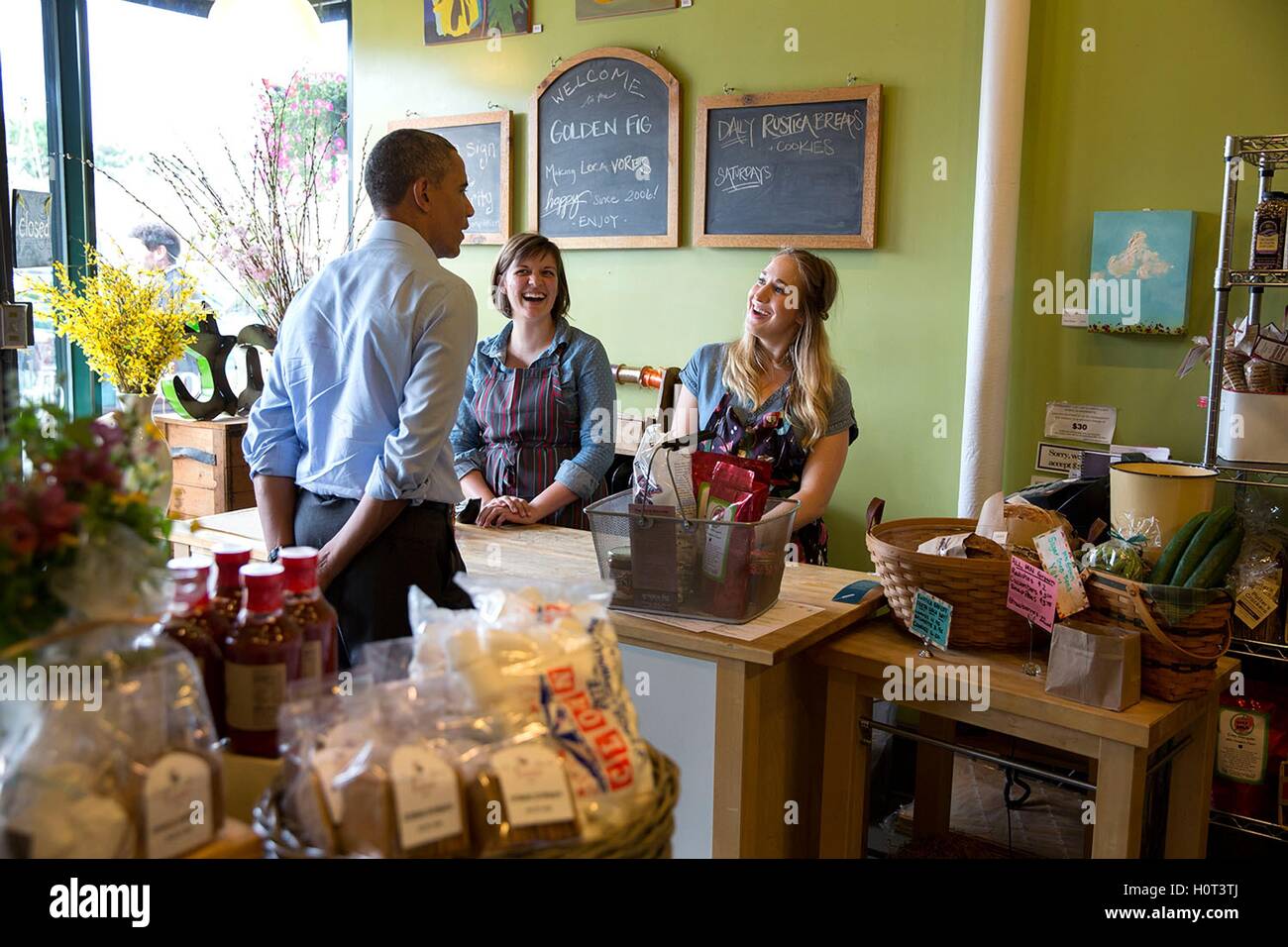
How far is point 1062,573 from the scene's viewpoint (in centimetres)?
183

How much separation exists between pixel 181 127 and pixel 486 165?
62.0 inches

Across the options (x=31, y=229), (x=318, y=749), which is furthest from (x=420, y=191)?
(x=31, y=229)

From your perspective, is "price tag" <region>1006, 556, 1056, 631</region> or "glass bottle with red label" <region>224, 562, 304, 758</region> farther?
"price tag" <region>1006, 556, 1056, 631</region>

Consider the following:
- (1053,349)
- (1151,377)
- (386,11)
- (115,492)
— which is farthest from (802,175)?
(115,492)

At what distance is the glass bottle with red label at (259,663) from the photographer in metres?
1.05

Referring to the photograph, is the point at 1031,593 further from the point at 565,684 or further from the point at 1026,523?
the point at 565,684

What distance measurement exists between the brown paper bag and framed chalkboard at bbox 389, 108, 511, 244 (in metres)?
3.26

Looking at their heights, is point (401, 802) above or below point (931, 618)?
above

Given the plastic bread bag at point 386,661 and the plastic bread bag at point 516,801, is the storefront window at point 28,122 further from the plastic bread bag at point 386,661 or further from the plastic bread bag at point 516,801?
the plastic bread bag at point 516,801

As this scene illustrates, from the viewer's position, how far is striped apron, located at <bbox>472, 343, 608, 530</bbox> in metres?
3.07

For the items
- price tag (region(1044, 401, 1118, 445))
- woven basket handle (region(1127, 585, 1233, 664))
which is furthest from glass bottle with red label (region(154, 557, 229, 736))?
price tag (region(1044, 401, 1118, 445))

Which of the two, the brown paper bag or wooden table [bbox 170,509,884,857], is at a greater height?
the brown paper bag

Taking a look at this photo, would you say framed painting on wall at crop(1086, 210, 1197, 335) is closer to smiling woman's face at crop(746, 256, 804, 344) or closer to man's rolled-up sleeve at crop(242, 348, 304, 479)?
smiling woman's face at crop(746, 256, 804, 344)
